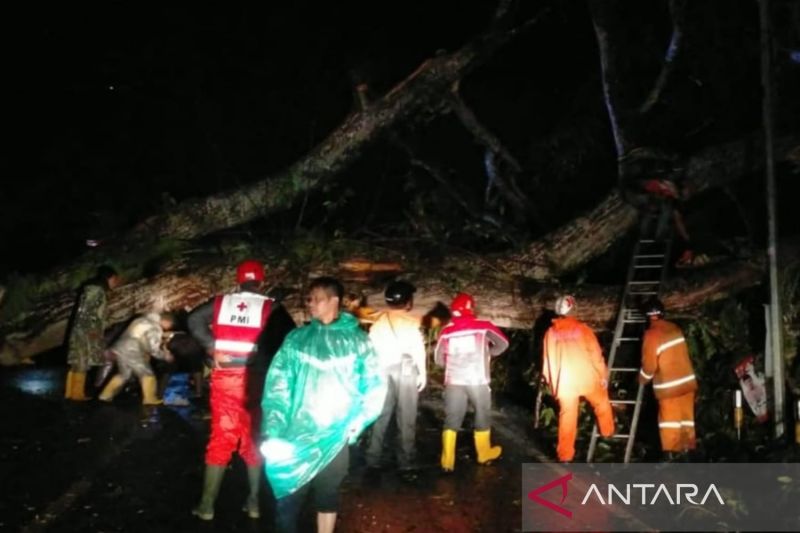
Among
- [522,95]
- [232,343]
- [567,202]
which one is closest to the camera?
[232,343]

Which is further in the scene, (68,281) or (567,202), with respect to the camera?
(567,202)

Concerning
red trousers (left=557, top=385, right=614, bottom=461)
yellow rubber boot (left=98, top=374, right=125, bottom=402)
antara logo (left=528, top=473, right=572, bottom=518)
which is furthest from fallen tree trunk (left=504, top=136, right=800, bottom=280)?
yellow rubber boot (left=98, top=374, right=125, bottom=402)

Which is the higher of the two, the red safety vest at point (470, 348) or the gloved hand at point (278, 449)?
the red safety vest at point (470, 348)

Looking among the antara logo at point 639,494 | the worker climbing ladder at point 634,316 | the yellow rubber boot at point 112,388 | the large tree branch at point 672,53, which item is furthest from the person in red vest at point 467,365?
the large tree branch at point 672,53

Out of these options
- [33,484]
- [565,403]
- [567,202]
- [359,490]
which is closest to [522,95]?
[567,202]

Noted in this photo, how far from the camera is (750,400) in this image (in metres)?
8.29

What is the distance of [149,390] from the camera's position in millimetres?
9523

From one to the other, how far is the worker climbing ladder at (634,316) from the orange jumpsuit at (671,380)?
0.81 feet

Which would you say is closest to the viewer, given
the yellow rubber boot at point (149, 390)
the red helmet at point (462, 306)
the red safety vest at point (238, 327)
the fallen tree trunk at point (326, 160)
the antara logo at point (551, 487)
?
the red safety vest at point (238, 327)

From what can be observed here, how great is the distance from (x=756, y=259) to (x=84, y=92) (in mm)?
12552

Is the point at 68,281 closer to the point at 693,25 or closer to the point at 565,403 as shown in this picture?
the point at 565,403

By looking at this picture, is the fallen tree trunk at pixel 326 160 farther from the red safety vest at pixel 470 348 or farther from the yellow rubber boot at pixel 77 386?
the red safety vest at pixel 470 348

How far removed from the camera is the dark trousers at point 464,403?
24.6 ft

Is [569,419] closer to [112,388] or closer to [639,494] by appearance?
[639,494]
